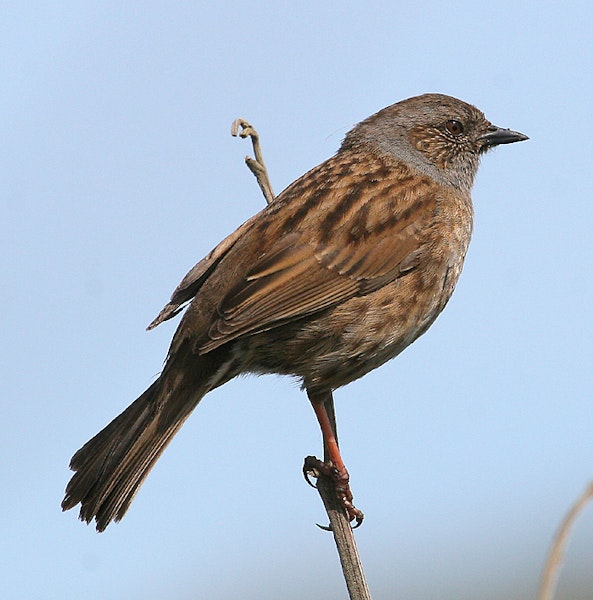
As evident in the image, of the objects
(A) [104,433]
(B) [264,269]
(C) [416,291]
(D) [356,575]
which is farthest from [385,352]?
(D) [356,575]

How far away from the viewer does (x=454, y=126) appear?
5.65m

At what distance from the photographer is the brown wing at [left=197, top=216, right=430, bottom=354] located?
13.8 feet

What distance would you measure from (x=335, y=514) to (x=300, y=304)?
1215 mm

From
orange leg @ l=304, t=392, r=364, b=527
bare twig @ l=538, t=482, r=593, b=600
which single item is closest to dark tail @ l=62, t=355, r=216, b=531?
orange leg @ l=304, t=392, r=364, b=527

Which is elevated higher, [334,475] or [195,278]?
[195,278]

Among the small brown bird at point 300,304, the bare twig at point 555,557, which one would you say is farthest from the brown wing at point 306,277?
the bare twig at point 555,557

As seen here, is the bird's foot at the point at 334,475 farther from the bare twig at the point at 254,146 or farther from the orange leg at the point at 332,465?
the bare twig at the point at 254,146

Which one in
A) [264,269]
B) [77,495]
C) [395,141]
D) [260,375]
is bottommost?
[77,495]

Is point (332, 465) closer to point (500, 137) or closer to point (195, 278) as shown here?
point (195, 278)

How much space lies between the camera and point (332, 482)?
154 inches

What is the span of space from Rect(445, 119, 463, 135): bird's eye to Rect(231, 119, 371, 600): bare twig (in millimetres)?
1534

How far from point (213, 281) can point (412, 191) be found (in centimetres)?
110

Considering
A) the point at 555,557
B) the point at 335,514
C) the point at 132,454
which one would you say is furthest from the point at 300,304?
the point at 555,557

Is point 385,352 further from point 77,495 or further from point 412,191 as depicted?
point 77,495
